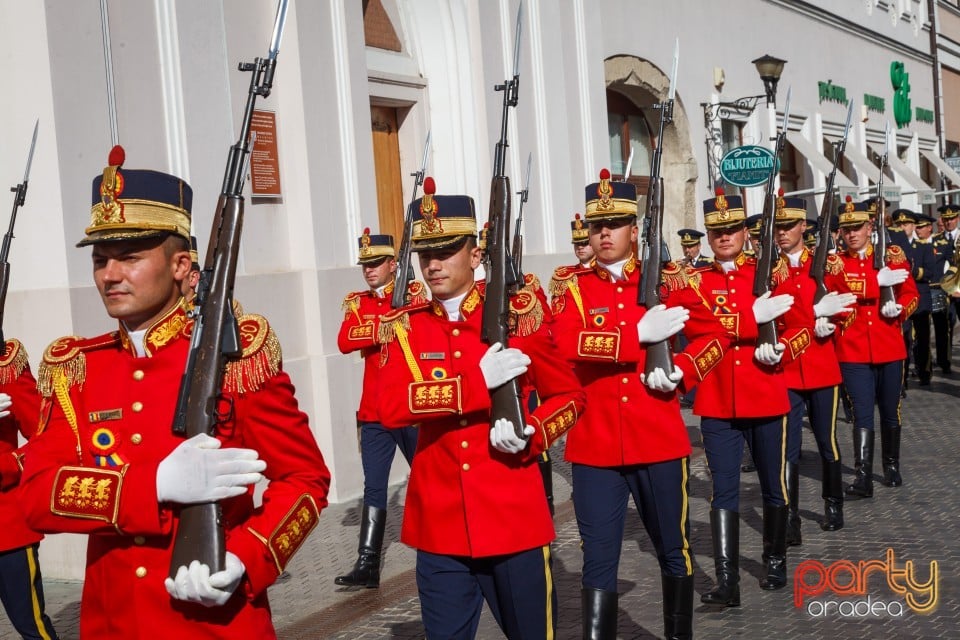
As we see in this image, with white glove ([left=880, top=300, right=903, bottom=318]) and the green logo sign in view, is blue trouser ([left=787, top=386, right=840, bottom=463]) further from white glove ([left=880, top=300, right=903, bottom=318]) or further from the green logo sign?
the green logo sign

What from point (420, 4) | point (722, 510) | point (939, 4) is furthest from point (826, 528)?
point (939, 4)

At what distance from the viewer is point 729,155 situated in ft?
52.2

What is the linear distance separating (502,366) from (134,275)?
1.48 metres

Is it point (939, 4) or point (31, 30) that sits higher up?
point (939, 4)

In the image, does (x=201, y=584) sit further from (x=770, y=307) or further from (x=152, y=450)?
(x=770, y=307)

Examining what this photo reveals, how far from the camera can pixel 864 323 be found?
8.94m

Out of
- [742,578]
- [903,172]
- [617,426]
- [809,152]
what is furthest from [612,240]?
[903,172]

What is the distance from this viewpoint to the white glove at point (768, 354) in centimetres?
653

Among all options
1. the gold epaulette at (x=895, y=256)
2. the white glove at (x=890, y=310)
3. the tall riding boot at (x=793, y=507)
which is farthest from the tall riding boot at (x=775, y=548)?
the gold epaulette at (x=895, y=256)

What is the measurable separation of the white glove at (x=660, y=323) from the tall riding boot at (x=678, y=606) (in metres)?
1.09

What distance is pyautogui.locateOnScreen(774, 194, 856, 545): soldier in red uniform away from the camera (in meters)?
7.36

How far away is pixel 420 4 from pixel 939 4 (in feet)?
Answer: 87.2

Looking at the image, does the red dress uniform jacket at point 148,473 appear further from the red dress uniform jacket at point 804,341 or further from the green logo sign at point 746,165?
the green logo sign at point 746,165

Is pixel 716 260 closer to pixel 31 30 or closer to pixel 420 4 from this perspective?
pixel 31 30
